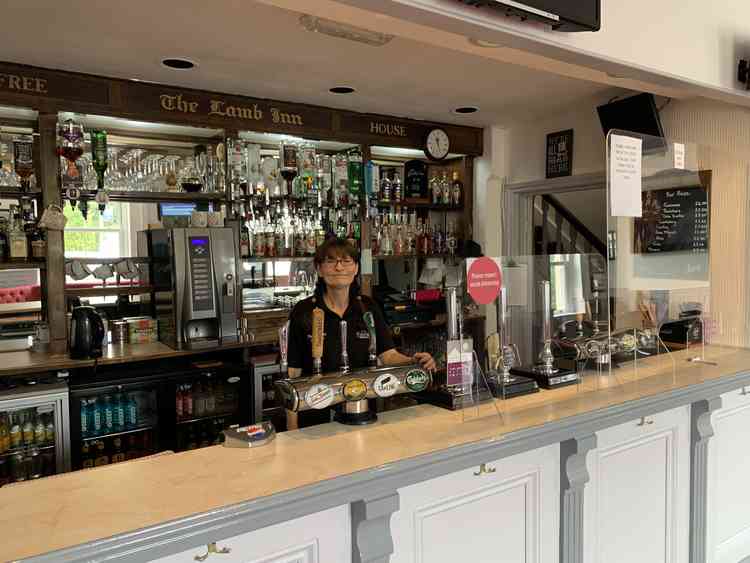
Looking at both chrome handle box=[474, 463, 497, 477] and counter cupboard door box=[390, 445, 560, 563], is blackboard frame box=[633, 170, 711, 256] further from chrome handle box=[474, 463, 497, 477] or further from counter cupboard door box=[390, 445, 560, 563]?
chrome handle box=[474, 463, 497, 477]

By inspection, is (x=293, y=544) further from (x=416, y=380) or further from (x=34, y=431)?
(x=34, y=431)

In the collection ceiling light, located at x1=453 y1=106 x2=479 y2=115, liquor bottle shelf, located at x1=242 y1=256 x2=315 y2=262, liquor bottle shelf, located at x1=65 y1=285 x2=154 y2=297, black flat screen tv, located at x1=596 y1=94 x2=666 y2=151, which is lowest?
liquor bottle shelf, located at x1=65 y1=285 x2=154 y2=297

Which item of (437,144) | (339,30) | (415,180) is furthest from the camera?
(415,180)

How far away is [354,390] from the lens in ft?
5.79

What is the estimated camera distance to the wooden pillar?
3.67m

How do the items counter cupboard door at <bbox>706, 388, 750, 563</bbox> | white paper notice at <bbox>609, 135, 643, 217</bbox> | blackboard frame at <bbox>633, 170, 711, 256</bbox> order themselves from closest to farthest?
1. white paper notice at <bbox>609, 135, 643, 217</bbox>
2. blackboard frame at <bbox>633, 170, 711, 256</bbox>
3. counter cupboard door at <bbox>706, 388, 750, 563</bbox>

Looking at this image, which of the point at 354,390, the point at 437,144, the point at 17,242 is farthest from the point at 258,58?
the point at 354,390

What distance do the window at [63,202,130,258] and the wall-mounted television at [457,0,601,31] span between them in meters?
3.45

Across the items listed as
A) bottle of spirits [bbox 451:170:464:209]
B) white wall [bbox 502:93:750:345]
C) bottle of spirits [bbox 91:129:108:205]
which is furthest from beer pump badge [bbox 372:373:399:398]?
bottle of spirits [bbox 451:170:464:209]

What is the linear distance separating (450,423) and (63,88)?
3.25 meters

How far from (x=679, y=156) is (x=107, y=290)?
138 inches

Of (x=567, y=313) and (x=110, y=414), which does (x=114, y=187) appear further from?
(x=567, y=313)

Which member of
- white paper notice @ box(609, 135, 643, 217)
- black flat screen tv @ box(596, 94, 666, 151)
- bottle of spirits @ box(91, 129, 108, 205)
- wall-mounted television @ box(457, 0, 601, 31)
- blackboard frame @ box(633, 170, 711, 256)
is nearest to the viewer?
wall-mounted television @ box(457, 0, 601, 31)

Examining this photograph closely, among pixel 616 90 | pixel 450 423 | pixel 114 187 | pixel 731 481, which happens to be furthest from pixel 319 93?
pixel 731 481
